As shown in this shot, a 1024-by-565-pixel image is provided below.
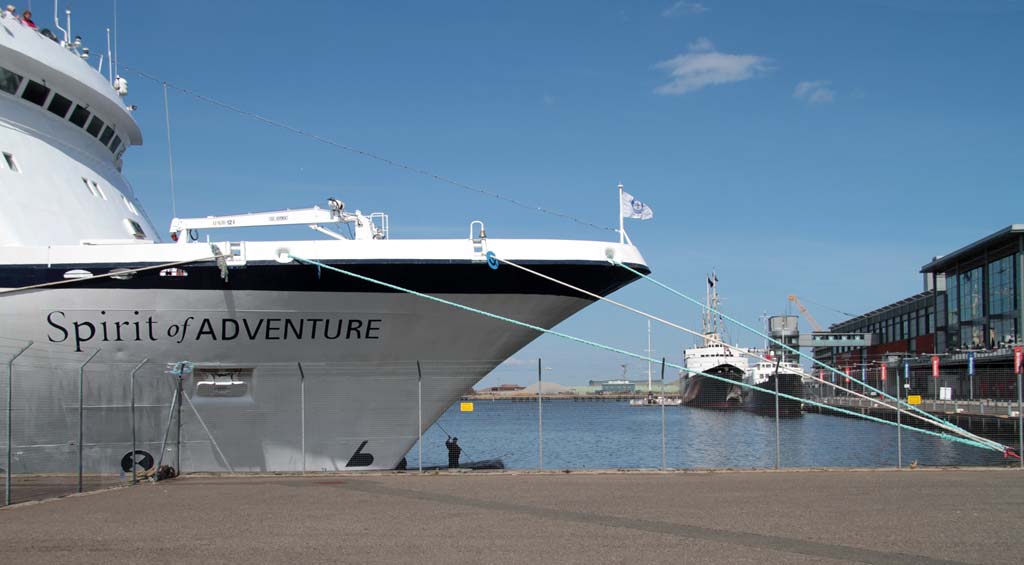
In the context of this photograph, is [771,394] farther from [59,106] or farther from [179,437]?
[59,106]

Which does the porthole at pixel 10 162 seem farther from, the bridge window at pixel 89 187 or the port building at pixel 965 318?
the port building at pixel 965 318

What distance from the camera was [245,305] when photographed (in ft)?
42.1

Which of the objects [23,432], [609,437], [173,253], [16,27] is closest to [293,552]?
[173,253]

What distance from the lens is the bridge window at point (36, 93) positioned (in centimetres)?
1396

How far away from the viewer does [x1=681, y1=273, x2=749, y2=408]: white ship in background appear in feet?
240

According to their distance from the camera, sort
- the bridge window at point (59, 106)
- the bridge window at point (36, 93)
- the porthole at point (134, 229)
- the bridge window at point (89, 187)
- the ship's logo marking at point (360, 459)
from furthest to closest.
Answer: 1. the porthole at point (134, 229)
2. the bridge window at point (89, 187)
3. the bridge window at point (59, 106)
4. the ship's logo marking at point (360, 459)
5. the bridge window at point (36, 93)

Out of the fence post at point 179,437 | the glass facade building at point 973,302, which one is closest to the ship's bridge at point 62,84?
the fence post at point 179,437

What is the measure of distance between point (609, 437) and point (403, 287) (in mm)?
32567

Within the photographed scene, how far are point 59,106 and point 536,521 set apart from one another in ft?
35.1

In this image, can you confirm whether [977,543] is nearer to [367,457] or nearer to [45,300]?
[367,457]

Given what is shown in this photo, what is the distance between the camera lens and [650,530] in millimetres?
8133

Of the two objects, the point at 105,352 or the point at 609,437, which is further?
the point at 609,437

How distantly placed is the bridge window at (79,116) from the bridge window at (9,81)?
1.06m

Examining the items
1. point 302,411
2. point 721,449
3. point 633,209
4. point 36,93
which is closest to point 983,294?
point 721,449
